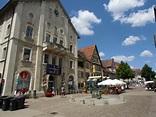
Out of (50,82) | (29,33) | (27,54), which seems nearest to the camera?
(27,54)

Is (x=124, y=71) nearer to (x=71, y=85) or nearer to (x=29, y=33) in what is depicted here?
(x=71, y=85)

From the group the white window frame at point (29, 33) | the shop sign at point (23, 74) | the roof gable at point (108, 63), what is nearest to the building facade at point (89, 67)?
the roof gable at point (108, 63)

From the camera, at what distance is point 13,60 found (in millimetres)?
17953

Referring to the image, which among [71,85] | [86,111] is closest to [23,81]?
[71,85]

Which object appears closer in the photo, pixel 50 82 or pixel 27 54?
pixel 27 54

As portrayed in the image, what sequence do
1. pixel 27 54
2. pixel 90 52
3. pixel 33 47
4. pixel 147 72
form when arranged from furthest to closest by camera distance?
pixel 147 72 → pixel 90 52 → pixel 33 47 → pixel 27 54

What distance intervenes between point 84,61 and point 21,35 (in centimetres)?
1721

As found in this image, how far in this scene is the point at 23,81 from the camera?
63.0ft

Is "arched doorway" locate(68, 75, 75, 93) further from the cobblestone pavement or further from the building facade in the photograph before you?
the cobblestone pavement

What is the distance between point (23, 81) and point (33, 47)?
5.66m

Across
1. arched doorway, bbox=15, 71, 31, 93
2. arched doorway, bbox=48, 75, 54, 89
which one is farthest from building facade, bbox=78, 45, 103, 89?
arched doorway, bbox=15, 71, 31, 93

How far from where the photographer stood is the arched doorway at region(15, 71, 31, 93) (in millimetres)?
18458

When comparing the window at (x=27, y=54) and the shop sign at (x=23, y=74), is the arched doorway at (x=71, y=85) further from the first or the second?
the window at (x=27, y=54)

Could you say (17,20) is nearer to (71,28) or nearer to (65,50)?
(65,50)
